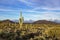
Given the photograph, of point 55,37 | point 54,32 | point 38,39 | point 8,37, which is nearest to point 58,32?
point 54,32

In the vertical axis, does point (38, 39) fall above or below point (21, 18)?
below

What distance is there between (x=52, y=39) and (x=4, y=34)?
6.45 m

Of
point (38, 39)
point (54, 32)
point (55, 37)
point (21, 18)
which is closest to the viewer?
point (38, 39)

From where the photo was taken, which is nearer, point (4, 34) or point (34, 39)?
point (34, 39)

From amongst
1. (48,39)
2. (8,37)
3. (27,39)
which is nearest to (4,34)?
(8,37)

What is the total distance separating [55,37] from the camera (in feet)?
88.7

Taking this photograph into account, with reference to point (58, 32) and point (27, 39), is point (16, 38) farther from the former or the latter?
point (58, 32)

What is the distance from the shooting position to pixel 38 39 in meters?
24.8

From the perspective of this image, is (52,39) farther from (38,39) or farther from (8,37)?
(8,37)

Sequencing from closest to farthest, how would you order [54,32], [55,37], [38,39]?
[38,39] → [55,37] → [54,32]

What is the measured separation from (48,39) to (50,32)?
4.29m

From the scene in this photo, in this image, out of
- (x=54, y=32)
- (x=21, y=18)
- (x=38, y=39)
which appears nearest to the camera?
(x=38, y=39)

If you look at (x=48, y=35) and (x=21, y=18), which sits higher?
(x=21, y=18)

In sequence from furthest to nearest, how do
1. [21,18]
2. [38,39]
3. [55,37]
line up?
[21,18] < [55,37] < [38,39]
